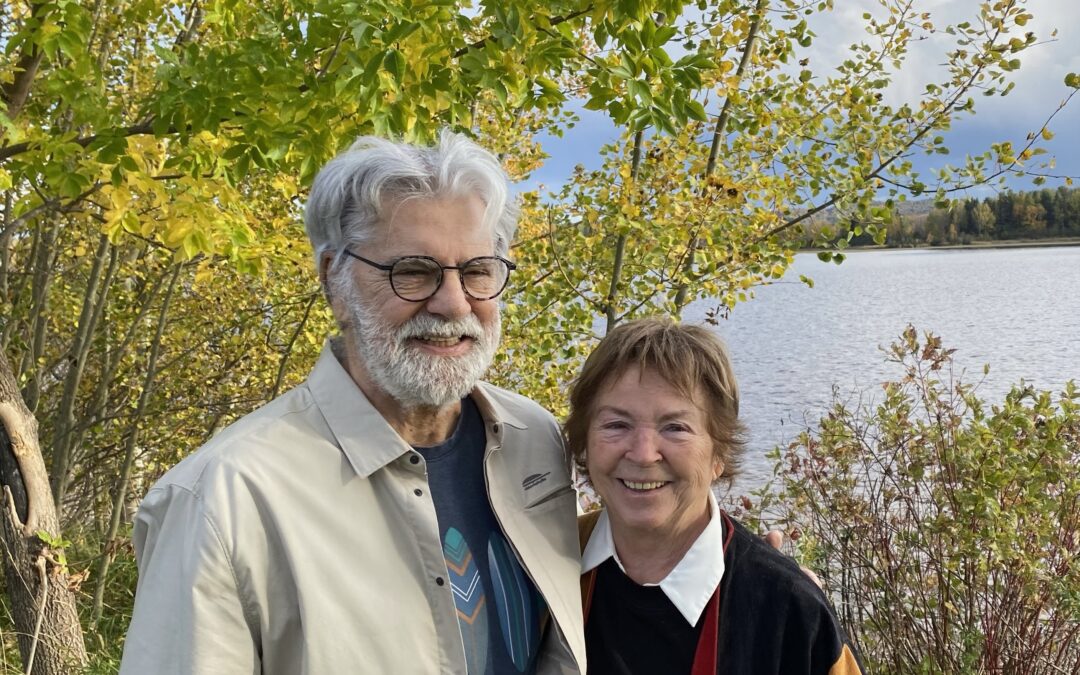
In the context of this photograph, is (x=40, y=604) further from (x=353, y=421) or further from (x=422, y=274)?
(x=422, y=274)

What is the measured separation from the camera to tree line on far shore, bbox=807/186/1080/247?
A: 479 centimetres

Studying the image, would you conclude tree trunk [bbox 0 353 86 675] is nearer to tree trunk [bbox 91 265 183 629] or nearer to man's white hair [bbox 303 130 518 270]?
tree trunk [bbox 91 265 183 629]

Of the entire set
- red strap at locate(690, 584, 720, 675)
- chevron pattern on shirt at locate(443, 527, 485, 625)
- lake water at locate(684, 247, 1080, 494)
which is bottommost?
lake water at locate(684, 247, 1080, 494)

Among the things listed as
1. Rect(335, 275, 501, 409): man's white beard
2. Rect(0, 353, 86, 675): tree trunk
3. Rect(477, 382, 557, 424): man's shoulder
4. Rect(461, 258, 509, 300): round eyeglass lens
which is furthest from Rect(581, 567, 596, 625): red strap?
Rect(0, 353, 86, 675): tree trunk

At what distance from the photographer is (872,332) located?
18.4 meters

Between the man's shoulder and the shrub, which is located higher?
the man's shoulder

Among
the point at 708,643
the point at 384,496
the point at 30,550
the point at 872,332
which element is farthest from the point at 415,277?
the point at 872,332

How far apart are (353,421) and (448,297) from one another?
323mm

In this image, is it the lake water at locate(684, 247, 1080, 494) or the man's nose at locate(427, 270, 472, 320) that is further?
the lake water at locate(684, 247, 1080, 494)

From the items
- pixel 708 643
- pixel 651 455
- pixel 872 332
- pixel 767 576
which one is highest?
pixel 651 455

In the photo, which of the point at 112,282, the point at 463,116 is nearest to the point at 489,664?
the point at 463,116

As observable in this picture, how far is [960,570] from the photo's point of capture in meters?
3.75

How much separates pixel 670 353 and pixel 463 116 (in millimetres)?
1529

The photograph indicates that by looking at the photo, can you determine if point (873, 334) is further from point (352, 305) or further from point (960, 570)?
point (352, 305)
